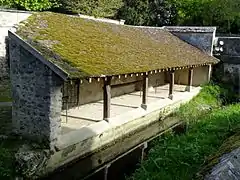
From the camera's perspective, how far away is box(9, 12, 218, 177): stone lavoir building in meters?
7.52

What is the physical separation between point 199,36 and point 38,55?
1221 centimetres

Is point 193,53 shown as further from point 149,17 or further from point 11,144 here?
point 149,17

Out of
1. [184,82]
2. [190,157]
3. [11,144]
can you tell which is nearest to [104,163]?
[11,144]

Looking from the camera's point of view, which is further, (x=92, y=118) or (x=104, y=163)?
(x=92, y=118)

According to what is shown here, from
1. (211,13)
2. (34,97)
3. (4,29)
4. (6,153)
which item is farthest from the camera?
(211,13)

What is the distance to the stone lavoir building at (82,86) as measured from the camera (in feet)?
24.7

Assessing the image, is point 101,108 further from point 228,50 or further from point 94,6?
point 94,6

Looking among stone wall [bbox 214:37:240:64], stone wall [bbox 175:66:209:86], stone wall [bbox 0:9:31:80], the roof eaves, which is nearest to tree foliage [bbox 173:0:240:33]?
stone wall [bbox 214:37:240:64]

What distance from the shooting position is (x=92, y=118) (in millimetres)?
9984

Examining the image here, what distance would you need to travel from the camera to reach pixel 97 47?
10.4m

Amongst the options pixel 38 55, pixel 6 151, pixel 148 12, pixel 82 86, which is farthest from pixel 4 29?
pixel 148 12

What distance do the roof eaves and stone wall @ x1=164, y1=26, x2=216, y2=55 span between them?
39.1 ft

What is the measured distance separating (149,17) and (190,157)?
23.9m

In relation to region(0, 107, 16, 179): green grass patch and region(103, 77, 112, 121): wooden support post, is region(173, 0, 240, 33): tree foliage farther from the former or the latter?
region(0, 107, 16, 179): green grass patch
